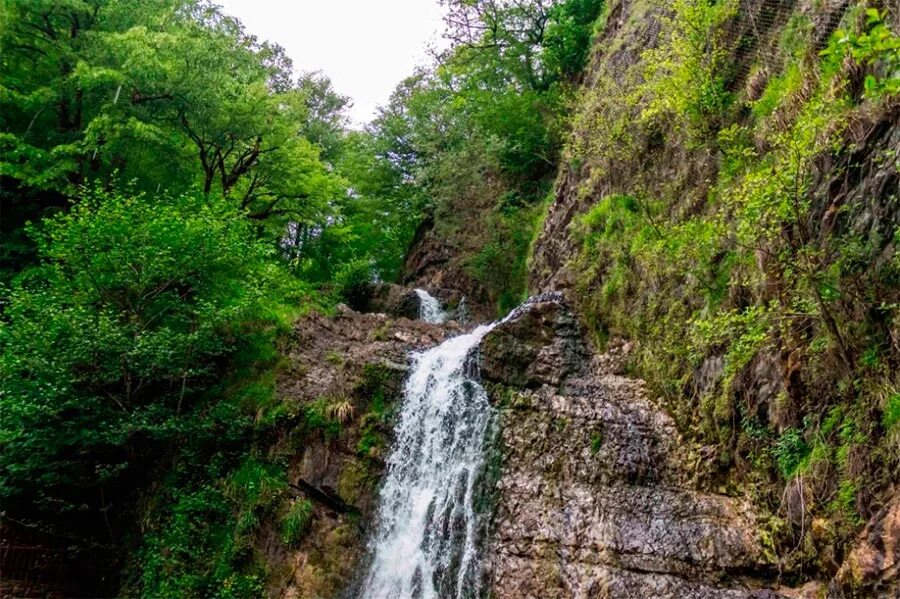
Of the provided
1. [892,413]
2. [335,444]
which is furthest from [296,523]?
[892,413]

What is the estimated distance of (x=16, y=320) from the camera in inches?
341

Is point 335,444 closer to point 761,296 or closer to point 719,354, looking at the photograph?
point 719,354

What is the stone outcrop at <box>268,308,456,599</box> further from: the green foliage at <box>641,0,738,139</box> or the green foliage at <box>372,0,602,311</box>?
the green foliage at <box>641,0,738,139</box>

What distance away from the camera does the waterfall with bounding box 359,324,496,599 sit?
788 centimetres

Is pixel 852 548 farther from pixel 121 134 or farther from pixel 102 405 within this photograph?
pixel 121 134

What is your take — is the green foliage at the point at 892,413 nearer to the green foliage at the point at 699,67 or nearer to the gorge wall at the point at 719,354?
the gorge wall at the point at 719,354

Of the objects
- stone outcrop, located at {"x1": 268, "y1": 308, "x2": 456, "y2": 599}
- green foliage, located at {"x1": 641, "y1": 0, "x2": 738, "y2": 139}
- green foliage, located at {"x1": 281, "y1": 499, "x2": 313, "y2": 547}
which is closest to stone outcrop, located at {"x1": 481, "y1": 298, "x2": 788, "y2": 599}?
stone outcrop, located at {"x1": 268, "y1": 308, "x2": 456, "y2": 599}

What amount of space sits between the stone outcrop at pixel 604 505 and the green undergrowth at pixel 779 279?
459 mm

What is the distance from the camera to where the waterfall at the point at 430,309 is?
53.1 ft

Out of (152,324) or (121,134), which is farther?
(121,134)

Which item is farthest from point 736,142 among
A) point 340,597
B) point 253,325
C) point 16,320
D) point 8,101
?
point 8,101

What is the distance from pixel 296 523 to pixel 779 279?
763 cm

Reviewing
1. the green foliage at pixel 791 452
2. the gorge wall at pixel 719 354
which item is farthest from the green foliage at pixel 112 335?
the green foliage at pixel 791 452

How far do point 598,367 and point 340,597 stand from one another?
571 centimetres
